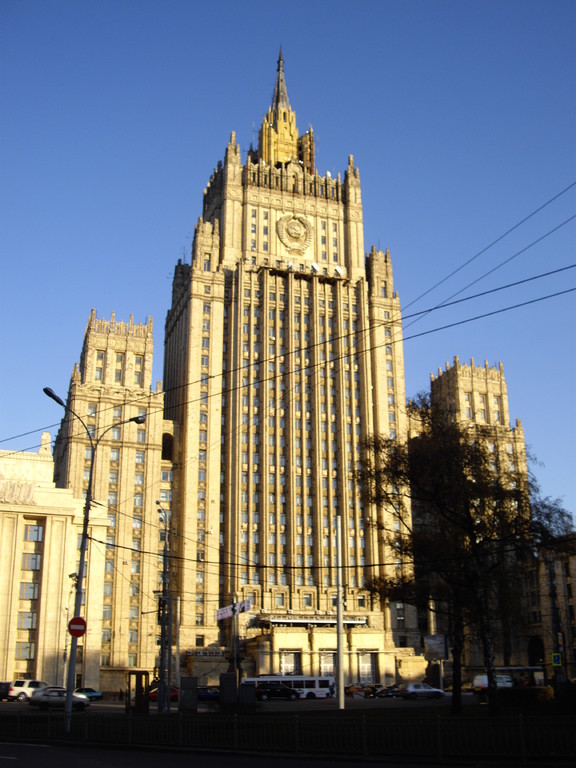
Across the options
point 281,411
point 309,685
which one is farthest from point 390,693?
point 281,411

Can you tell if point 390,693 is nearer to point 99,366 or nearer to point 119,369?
point 119,369

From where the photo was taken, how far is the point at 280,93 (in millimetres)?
132250

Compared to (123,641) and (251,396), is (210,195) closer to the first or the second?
(251,396)

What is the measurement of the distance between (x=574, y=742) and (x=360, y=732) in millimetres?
5779

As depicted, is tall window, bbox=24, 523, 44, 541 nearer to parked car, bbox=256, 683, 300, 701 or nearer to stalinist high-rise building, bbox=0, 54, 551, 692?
stalinist high-rise building, bbox=0, 54, 551, 692

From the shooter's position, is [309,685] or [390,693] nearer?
[390,693]

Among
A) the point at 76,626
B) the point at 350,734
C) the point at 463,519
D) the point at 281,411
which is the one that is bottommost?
the point at 350,734

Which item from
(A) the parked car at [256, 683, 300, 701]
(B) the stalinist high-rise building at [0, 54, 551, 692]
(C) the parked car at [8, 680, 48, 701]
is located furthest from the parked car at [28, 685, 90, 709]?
(B) the stalinist high-rise building at [0, 54, 551, 692]

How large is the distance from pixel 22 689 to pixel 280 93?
101 m

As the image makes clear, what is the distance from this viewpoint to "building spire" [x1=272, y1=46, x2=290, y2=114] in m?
130

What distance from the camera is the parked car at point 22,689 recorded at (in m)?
57.6

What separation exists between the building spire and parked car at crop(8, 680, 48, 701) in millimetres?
94209

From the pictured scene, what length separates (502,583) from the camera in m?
40.1

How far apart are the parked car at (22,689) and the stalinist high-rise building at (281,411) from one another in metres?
33.0
